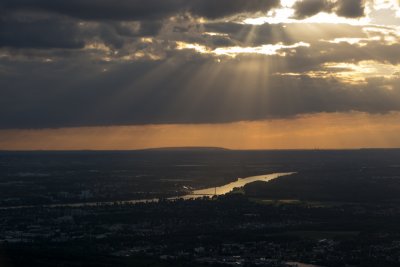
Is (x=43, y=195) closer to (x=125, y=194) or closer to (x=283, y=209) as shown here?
(x=125, y=194)

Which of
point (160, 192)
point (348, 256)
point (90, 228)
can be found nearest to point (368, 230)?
point (348, 256)

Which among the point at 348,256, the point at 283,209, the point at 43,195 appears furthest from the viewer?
the point at 43,195

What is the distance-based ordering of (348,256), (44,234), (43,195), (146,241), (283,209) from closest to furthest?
(348,256)
(146,241)
(44,234)
(283,209)
(43,195)

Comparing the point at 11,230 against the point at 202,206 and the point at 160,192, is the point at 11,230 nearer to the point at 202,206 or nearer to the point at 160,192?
the point at 202,206

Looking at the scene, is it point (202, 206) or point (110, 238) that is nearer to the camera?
point (110, 238)

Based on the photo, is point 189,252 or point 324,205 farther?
point 324,205

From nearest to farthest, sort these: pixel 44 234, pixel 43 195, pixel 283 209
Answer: pixel 44 234, pixel 283 209, pixel 43 195

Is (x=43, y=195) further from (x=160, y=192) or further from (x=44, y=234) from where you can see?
(x=44, y=234)

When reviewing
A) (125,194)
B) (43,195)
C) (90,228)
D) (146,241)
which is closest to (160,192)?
(125,194)

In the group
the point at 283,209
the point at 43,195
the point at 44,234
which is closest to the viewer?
the point at 44,234
